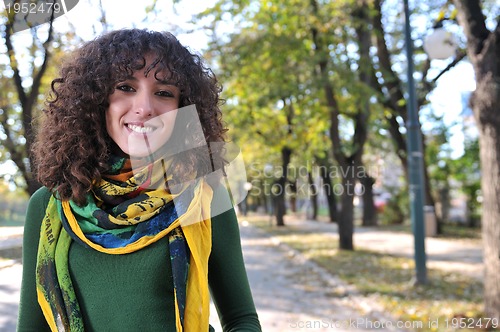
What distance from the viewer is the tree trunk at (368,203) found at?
23875 millimetres

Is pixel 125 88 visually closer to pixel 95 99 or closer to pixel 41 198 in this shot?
pixel 95 99

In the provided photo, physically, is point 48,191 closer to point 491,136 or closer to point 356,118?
point 491,136

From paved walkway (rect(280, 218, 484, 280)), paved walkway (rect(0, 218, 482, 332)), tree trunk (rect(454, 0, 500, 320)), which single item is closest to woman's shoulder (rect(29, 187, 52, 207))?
paved walkway (rect(0, 218, 482, 332))

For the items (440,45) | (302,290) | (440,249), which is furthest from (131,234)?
(440,249)

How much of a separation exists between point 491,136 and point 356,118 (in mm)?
7946

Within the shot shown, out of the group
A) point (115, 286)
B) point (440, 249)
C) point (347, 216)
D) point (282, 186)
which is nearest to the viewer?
point (115, 286)

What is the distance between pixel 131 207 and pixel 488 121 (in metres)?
5.04

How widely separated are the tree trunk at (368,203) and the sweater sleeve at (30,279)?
22.9m

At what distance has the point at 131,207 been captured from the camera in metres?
1.44

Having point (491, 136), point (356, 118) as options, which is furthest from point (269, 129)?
point (491, 136)

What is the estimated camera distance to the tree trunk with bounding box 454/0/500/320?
551cm

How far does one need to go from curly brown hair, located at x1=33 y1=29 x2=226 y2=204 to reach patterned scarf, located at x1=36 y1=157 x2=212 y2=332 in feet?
A: 0.24

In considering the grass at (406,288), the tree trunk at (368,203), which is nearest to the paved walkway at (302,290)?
the grass at (406,288)

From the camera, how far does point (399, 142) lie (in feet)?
60.0
